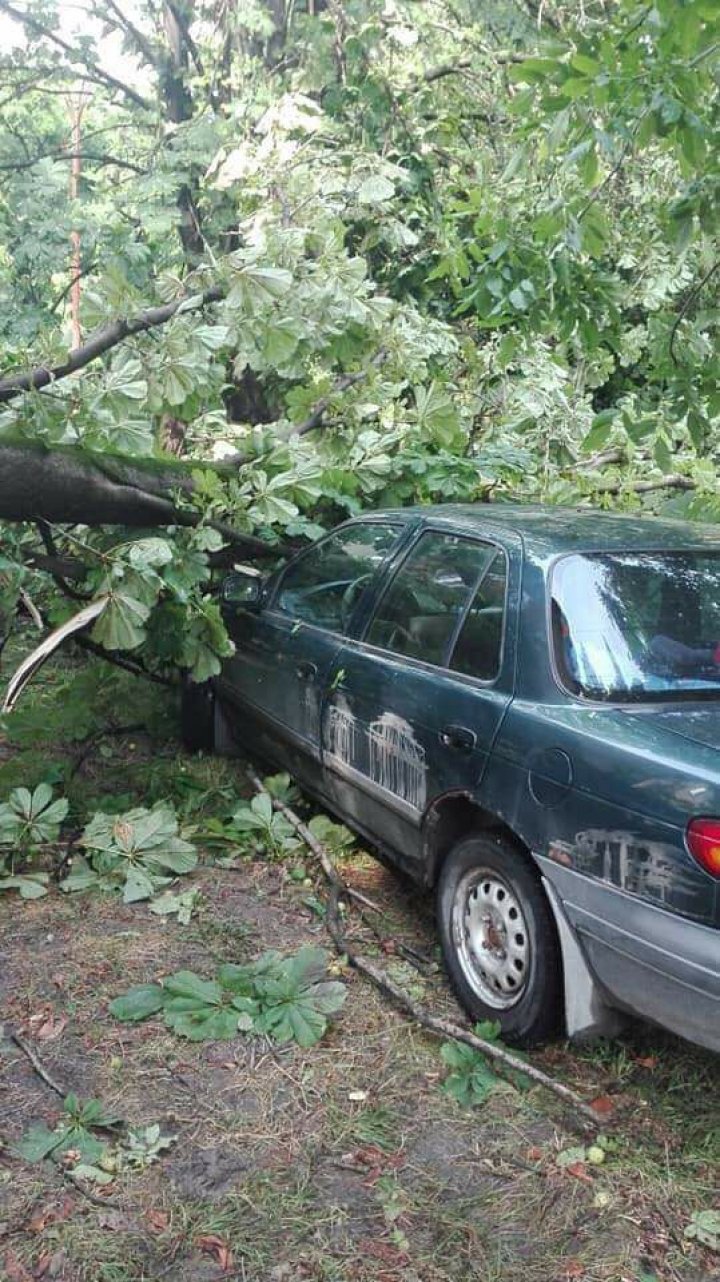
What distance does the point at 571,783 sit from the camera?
2.86 metres

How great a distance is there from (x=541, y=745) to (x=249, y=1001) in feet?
4.35

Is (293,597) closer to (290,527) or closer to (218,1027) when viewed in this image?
(290,527)

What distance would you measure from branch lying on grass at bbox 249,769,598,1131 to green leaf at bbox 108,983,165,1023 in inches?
27.2

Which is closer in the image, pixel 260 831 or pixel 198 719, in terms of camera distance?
pixel 260 831

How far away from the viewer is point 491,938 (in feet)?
10.9

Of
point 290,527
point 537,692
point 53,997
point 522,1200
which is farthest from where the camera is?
point 290,527

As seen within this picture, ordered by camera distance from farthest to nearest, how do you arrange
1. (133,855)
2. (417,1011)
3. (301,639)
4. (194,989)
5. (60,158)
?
(60,158)
(301,639)
(133,855)
(194,989)
(417,1011)

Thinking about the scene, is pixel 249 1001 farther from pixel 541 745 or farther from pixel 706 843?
pixel 706 843

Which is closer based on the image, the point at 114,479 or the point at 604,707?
the point at 604,707

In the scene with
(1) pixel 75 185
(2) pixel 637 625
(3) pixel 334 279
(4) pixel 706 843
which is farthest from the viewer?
(1) pixel 75 185

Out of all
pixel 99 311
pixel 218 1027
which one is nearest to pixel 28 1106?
pixel 218 1027

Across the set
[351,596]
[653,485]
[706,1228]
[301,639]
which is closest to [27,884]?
[301,639]

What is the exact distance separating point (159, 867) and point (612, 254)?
21.9 ft

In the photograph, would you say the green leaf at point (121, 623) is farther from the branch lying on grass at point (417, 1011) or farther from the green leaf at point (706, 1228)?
the green leaf at point (706, 1228)
